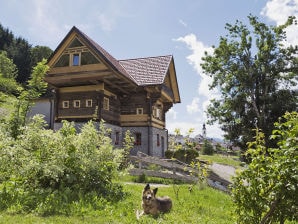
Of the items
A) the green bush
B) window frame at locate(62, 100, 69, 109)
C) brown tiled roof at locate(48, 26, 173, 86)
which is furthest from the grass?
window frame at locate(62, 100, 69, 109)

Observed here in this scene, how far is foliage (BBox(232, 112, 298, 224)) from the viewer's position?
3707 millimetres

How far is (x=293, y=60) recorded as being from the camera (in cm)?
2466

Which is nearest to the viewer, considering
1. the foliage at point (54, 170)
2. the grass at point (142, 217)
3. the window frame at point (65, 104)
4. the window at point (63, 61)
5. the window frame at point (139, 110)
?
the grass at point (142, 217)

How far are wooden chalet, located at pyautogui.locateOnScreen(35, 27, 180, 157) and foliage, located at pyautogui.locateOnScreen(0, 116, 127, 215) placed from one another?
982 cm

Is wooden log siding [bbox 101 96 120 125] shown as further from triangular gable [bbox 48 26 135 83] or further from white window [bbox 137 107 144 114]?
triangular gable [bbox 48 26 135 83]

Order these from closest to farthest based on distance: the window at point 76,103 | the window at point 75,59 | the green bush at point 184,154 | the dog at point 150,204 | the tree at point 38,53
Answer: the dog at point 150,204, the green bush at point 184,154, the window at point 75,59, the window at point 76,103, the tree at point 38,53

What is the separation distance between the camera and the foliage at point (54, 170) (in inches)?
292

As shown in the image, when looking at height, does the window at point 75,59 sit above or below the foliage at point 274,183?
above

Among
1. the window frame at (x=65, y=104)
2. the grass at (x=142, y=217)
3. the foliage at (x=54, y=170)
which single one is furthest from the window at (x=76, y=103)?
the grass at (x=142, y=217)

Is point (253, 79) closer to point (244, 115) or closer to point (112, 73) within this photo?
point (244, 115)

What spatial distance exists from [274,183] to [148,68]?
21995 mm

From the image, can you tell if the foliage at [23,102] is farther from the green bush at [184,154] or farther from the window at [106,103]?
the green bush at [184,154]

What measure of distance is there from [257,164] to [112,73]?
53.3ft

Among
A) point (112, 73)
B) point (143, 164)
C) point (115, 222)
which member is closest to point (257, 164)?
point (115, 222)
